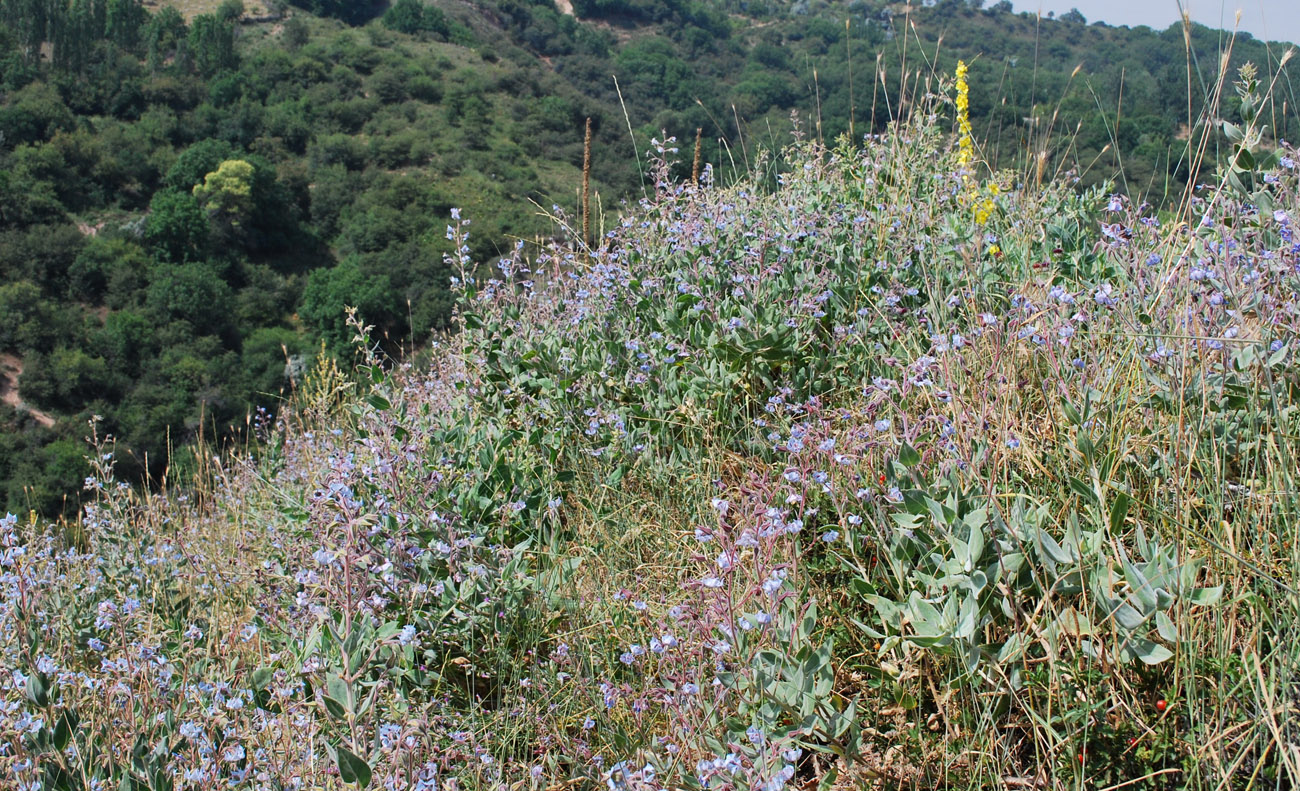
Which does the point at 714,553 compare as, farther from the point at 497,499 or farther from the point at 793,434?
the point at 497,499

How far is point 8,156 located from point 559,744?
6009cm

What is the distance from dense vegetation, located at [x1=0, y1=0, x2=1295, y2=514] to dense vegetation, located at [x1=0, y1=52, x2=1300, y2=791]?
1375cm

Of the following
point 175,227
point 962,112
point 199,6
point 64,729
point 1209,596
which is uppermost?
point 199,6

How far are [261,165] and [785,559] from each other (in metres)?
56.0

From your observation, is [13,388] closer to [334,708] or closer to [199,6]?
[334,708]

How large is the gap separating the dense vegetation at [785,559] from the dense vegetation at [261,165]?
45.1 feet

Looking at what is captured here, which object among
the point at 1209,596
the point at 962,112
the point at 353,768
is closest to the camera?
the point at 353,768

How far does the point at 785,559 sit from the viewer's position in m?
1.82

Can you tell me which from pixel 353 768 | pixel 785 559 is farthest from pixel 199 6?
pixel 353 768

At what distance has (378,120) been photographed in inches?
2458

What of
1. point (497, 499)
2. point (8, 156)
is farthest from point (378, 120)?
point (497, 499)

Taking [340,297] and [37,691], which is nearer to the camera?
[37,691]

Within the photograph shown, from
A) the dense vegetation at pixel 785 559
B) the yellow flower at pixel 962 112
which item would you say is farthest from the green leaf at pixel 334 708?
the yellow flower at pixel 962 112

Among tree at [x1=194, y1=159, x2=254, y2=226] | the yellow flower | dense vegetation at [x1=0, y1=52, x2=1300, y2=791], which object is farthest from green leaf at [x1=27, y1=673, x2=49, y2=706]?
tree at [x1=194, y1=159, x2=254, y2=226]
